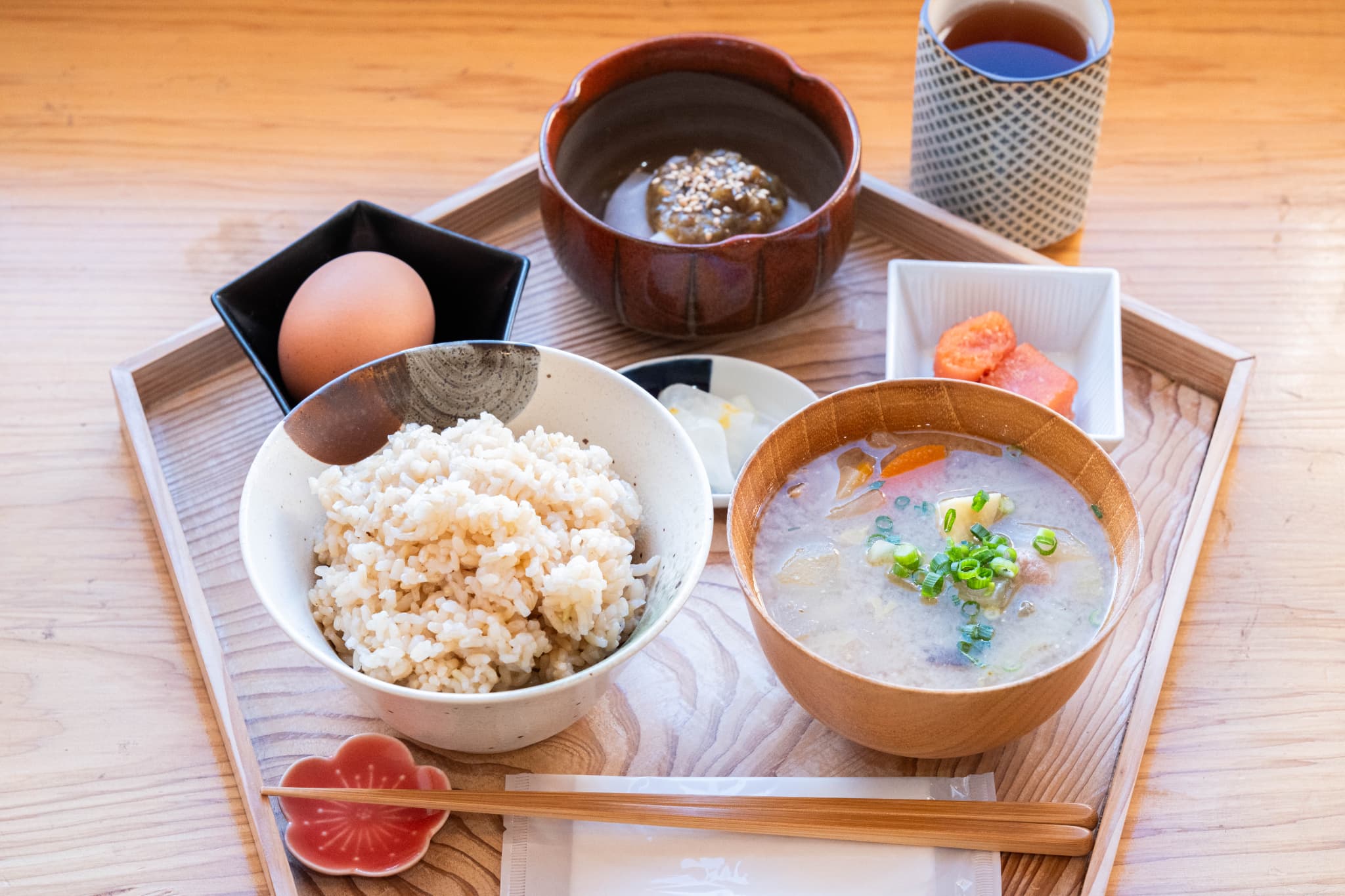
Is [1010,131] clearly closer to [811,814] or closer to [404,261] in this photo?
[404,261]

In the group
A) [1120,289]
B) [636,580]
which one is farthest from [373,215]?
[1120,289]

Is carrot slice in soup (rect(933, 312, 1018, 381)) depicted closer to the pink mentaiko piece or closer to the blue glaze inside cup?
the blue glaze inside cup

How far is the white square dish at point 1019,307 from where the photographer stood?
1.94 m

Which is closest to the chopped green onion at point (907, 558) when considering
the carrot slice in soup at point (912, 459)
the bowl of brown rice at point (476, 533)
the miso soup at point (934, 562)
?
the miso soup at point (934, 562)

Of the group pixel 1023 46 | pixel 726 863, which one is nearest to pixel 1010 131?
pixel 1023 46

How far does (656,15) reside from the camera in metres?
2.61

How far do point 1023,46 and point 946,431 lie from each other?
0.86 metres

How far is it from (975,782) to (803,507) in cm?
40

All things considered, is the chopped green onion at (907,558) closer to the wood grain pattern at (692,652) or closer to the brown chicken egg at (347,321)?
the wood grain pattern at (692,652)

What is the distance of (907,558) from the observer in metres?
1.53

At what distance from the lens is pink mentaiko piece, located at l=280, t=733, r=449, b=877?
1.48 metres

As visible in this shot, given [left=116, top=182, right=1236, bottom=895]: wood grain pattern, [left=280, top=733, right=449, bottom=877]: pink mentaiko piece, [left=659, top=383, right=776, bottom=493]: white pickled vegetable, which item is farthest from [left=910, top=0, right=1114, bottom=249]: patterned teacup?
[left=280, top=733, right=449, bottom=877]: pink mentaiko piece

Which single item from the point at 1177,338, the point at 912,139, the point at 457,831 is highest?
the point at 912,139

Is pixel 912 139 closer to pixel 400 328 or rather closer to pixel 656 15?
pixel 656 15
